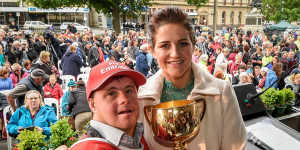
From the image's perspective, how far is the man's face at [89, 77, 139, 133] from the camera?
1119mm

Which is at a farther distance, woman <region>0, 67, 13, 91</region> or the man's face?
woman <region>0, 67, 13, 91</region>

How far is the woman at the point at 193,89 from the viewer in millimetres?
1313

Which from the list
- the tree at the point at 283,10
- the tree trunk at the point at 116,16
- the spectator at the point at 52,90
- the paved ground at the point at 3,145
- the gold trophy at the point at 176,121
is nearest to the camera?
the gold trophy at the point at 176,121

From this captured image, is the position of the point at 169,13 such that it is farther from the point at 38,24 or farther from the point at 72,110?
the point at 38,24

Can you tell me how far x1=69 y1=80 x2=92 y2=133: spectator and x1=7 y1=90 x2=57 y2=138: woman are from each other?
62cm

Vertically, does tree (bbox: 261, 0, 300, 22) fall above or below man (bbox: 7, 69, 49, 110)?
above

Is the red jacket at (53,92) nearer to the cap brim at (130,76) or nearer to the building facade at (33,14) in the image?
the cap brim at (130,76)

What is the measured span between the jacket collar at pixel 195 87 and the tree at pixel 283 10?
28329 millimetres

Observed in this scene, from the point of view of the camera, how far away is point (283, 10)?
27.9 meters

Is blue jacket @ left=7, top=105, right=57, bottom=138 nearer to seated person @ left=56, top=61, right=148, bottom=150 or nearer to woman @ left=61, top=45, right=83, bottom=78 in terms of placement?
seated person @ left=56, top=61, right=148, bottom=150

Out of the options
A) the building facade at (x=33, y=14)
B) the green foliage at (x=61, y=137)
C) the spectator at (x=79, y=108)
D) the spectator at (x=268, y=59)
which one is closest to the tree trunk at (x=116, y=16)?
the spectator at (x=268, y=59)

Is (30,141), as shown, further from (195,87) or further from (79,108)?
(195,87)

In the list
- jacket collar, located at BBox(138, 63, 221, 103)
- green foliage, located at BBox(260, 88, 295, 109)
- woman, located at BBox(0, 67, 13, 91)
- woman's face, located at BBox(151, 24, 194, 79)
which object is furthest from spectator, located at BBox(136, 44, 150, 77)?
woman's face, located at BBox(151, 24, 194, 79)

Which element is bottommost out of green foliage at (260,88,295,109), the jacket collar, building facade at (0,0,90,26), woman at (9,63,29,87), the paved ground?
the paved ground
